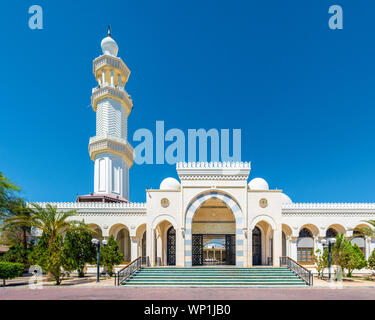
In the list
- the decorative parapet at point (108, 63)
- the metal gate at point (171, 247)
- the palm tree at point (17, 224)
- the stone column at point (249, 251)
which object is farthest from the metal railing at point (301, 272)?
the decorative parapet at point (108, 63)

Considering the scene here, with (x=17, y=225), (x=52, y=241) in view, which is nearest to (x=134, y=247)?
(x=52, y=241)

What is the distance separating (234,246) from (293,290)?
25.9 feet

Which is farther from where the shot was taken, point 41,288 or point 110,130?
point 110,130

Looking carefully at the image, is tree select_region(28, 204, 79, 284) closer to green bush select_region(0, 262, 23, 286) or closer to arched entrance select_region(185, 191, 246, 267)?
green bush select_region(0, 262, 23, 286)

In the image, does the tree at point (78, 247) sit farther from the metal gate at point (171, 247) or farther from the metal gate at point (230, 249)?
the metal gate at point (230, 249)

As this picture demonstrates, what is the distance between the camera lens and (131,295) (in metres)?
13.3

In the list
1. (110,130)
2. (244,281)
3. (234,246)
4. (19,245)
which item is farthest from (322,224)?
(19,245)

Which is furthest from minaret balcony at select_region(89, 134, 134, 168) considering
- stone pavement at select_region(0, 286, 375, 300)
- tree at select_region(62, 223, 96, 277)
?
stone pavement at select_region(0, 286, 375, 300)

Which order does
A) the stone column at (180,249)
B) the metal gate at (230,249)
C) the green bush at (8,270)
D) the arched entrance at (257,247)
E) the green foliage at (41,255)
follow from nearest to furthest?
1. the green bush at (8,270)
2. the green foliage at (41,255)
3. the stone column at (180,249)
4. the metal gate at (230,249)
5. the arched entrance at (257,247)

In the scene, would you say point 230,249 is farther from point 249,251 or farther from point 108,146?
point 108,146

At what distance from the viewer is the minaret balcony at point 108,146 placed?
28.0 meters

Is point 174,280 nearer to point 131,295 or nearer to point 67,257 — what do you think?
point 131,295

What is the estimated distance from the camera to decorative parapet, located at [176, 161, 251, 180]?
20891mm

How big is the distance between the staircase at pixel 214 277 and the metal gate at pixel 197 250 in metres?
3.20
